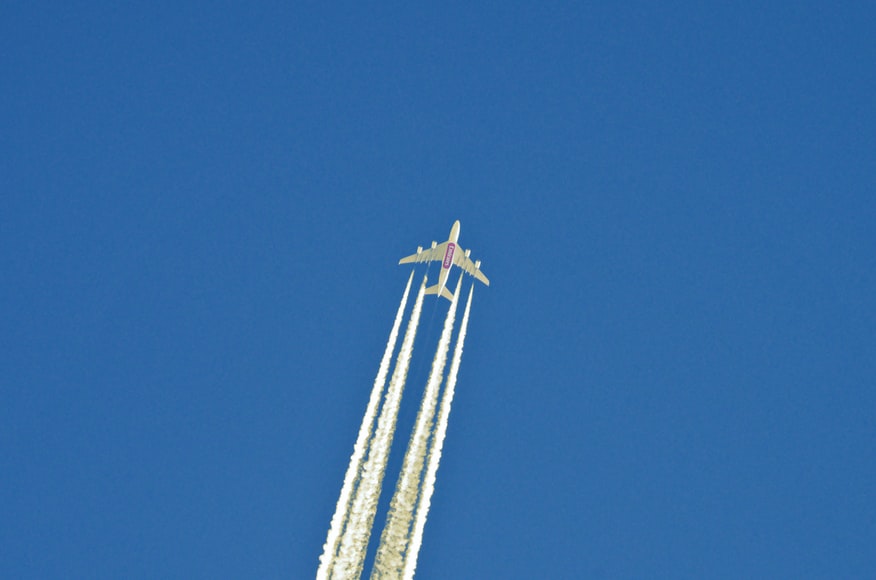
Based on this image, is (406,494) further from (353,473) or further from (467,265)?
(467,265)

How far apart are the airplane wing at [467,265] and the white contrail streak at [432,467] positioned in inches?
348

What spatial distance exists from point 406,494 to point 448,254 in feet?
77.7

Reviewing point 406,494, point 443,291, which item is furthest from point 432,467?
point 443,291

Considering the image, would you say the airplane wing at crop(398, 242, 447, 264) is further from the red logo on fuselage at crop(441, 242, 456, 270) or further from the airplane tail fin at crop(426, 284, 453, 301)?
the airplane tail fin at crop(426, 284, 453, 301)

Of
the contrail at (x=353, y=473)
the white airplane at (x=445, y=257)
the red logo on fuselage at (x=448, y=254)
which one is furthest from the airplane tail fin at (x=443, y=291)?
the contrail at (x=353, y=473)

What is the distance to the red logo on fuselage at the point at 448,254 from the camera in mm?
68562

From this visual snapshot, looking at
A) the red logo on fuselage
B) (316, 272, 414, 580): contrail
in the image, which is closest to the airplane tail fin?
the red logo on fuselage

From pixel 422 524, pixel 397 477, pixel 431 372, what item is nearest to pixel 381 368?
pixel 431 372

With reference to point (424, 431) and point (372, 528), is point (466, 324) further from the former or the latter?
point (372, 528)

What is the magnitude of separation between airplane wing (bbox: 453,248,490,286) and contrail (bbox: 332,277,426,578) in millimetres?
12553

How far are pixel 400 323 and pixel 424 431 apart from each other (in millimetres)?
10777

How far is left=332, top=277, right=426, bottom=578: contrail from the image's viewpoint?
51.8 m

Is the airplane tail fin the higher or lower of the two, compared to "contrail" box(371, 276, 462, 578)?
higher

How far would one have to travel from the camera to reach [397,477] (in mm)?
54938
